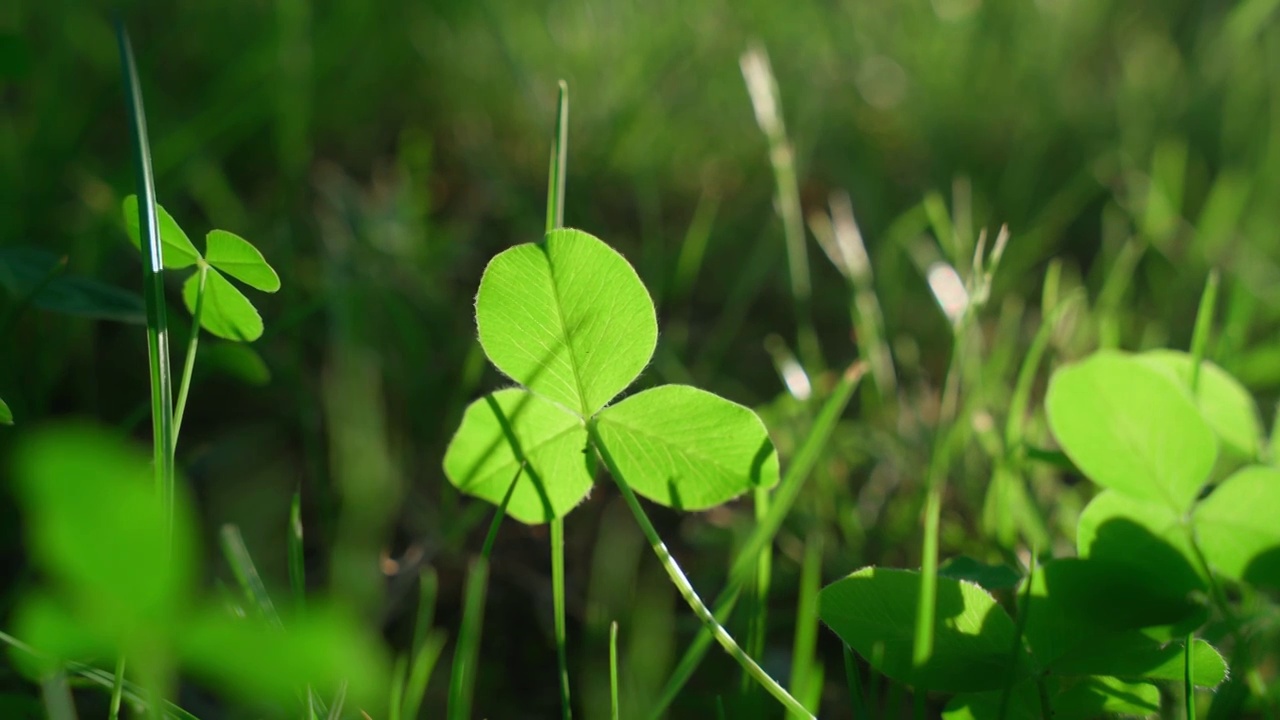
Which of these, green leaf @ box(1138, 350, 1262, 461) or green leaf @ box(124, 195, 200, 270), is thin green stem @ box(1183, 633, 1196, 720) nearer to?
green leaf @ box(1138, 350, 1262, 461)

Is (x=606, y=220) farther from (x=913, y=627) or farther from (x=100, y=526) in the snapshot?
(x=100, y=526)

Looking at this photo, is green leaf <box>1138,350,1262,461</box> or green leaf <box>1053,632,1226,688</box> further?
green leaf <box>1138,350,1262,461</box>

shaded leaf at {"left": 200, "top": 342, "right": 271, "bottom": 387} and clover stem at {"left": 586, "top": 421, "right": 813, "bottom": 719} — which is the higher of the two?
shaded leaf at {"left": 200, "top": 342, "right": 271, "bottom": 387}

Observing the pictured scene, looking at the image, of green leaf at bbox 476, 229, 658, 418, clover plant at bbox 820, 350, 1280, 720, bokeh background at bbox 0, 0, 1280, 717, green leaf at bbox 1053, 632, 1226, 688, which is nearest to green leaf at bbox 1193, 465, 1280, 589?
clover plant at bbox 820, 350, 1280, 720

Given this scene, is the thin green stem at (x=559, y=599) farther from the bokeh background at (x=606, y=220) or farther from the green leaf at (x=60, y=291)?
the green leaf at (x=60, y=291)

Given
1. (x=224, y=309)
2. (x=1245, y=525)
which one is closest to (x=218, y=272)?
(x=224, y=309)

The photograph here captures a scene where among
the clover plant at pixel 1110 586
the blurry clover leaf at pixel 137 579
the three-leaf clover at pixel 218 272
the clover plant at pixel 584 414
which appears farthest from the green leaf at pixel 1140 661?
the three-leaf clover at pixel 218 272

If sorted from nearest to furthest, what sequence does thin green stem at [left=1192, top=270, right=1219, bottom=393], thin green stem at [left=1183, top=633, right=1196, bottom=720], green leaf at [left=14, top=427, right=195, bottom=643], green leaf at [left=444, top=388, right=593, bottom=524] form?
green leaf at [left=14, top=427, right=195, bottom=643] < thin green stem at [left=1183, top=633, right=1196, bottom=720] < green leaf at [left=444, top=388, right=593, bottom=524] < thin green stem at [left=1192, top=270, right=1219, bottom=393]

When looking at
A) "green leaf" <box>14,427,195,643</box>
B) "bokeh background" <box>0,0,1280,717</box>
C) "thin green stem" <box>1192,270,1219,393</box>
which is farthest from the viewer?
"bokeh background" <box>0,0,1280,717</box>
